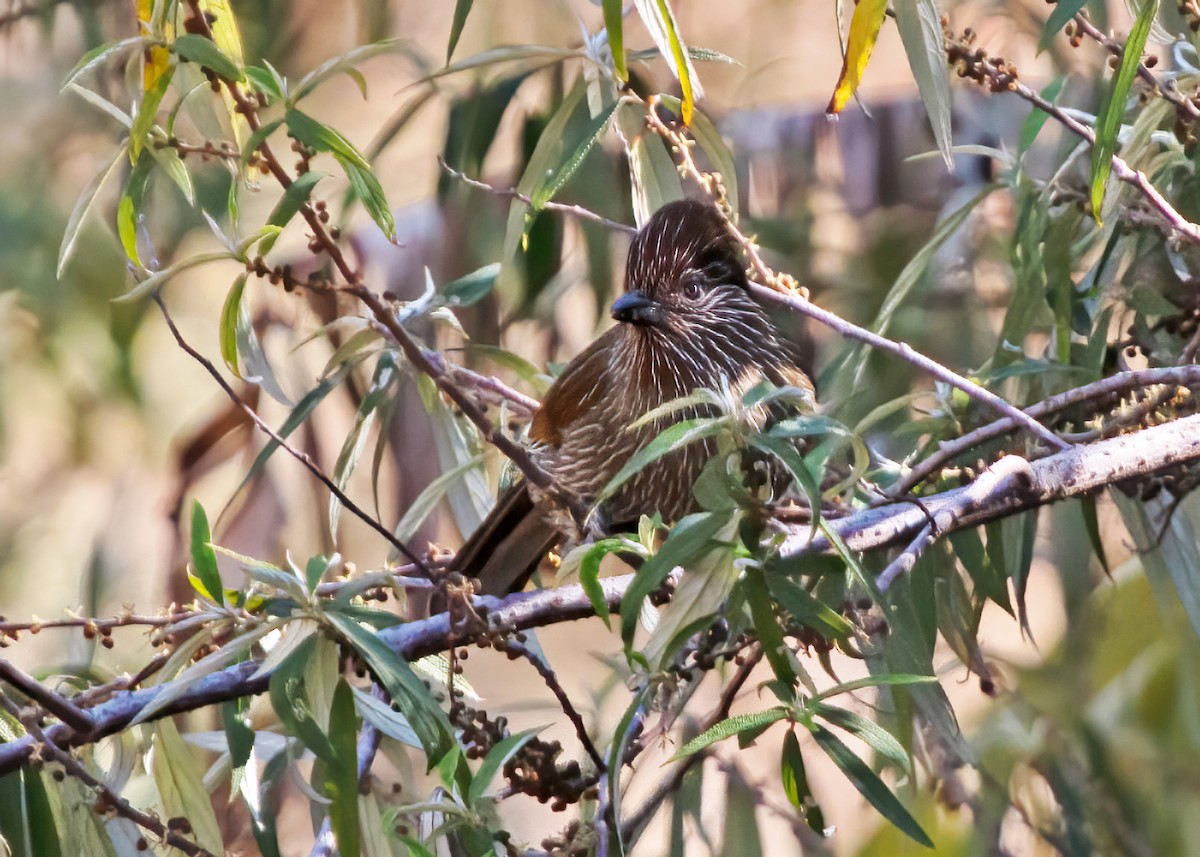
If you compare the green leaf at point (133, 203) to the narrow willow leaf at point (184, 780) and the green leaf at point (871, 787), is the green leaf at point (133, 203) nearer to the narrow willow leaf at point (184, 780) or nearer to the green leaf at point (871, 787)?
the narrow willow leaf at point (184, 780)

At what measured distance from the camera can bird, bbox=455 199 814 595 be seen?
259cm

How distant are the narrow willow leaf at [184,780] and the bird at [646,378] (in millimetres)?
837

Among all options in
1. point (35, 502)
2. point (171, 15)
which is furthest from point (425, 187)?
point (171, 15)

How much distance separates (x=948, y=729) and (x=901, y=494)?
474mm

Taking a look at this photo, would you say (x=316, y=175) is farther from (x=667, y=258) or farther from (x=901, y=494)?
(x=667, y=258)

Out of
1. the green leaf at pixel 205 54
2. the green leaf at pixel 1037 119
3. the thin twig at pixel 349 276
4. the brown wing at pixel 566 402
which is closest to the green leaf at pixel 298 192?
the thin twig at pixel 349 276

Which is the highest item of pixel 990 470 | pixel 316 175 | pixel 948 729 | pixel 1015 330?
pixel 316 175

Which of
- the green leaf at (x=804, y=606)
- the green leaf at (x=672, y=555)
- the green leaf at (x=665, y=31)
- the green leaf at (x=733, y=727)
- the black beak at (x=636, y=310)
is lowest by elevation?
the green leaf at (x=733, y=727)

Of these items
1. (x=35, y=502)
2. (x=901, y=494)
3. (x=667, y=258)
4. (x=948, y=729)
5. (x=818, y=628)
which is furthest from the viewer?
(x=35, y=502)

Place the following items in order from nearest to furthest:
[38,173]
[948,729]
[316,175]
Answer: [316,175]
[948,729]
[38,173]

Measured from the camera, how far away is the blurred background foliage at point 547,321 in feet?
9.98

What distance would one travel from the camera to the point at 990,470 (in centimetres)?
179

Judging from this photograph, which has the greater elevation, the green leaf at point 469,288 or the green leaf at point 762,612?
the green leaf at point 469,288

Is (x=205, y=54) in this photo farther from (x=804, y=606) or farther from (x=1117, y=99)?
Answer: (x=1117, y=99)
